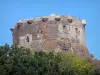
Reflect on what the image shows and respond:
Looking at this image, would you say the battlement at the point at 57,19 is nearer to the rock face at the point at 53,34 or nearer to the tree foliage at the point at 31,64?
the rock face at the point at 53,34

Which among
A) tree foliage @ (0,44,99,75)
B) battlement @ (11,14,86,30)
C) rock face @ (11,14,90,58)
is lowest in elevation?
tree foliage @ (0,44,99,75)

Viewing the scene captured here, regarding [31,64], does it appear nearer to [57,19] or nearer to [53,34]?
[53,34]

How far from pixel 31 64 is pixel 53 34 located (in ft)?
50.7

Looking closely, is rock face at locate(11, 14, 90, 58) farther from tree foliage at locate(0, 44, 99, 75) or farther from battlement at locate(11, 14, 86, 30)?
tree foliage at locate(0, 44, 99, 75)

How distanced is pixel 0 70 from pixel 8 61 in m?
1.23

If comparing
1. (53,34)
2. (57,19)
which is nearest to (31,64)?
(53,34)

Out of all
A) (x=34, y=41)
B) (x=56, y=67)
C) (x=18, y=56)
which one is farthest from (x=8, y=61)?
(x=34, y=41)

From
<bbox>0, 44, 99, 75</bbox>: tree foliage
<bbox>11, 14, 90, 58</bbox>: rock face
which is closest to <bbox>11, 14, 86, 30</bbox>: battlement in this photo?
<bbox>11, 14, 90, 58</bbox>: rock face

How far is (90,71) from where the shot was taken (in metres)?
39.4

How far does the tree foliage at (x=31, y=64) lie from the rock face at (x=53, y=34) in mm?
12497

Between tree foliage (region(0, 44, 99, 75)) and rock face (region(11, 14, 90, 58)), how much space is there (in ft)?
41.0

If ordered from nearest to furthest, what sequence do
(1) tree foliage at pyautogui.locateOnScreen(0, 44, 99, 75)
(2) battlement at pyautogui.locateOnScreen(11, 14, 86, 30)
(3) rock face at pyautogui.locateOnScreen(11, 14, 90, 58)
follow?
1. (1) tree foliage at pyautogui.locateOnScreen(0, 44, 99, 75)
2. (3) rock face at pyautogui.locateOnScreen(11, 14, 90, 58)
3. (2) battlement at pyautogui.locateOnScreen(11, 14, 86, 30)

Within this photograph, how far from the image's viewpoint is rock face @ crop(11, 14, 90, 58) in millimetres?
52875

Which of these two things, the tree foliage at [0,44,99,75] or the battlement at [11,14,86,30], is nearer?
the tree foliage at [0,44,99,75]
